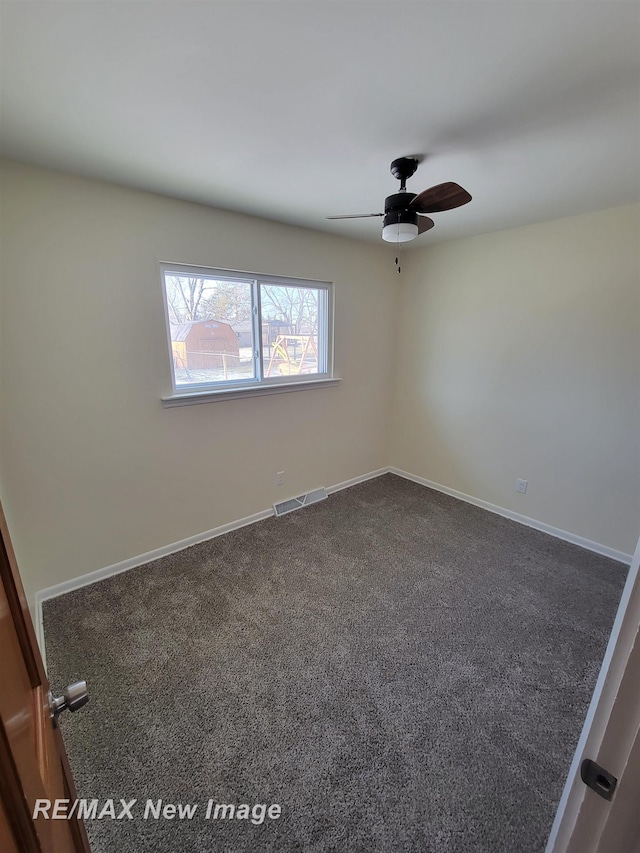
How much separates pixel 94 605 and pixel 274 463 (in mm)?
1556

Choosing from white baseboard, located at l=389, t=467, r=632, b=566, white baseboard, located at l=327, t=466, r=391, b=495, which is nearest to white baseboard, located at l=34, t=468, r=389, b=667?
white baseboard, located at l=327, t=466, r=391, b=495

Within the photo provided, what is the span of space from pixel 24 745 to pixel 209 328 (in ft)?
7.73

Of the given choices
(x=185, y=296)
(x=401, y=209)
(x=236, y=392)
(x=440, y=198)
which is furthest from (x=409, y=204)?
(x=236, y=392)

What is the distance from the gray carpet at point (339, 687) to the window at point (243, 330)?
1313 millimetres

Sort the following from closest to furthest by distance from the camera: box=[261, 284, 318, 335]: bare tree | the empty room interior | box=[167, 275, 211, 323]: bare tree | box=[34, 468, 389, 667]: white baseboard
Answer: the empty room interior → box=[34, 468, 389, 667]: white baseboard → box=[167, 275, 211, 323]: bare tree → box=[261, 284, 318, 335]: bare tree

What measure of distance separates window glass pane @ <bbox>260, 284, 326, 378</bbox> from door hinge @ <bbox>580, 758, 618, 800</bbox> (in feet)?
8.75

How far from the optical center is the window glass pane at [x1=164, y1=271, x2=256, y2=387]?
236 cm

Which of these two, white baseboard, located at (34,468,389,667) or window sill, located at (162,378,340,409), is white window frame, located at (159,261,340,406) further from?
white baseboard, located at (34,468,389,667)

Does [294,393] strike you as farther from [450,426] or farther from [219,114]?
[219,114]

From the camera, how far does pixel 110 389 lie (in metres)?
2.13

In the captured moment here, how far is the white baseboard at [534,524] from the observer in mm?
2568

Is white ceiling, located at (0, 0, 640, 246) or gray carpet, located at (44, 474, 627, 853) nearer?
white ceiling, located at (0, 0, 640, 246)

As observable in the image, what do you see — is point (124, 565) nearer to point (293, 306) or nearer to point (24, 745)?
point (24, 745)

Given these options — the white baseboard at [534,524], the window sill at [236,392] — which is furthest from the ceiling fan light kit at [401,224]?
the white baseboard at [534,524]
